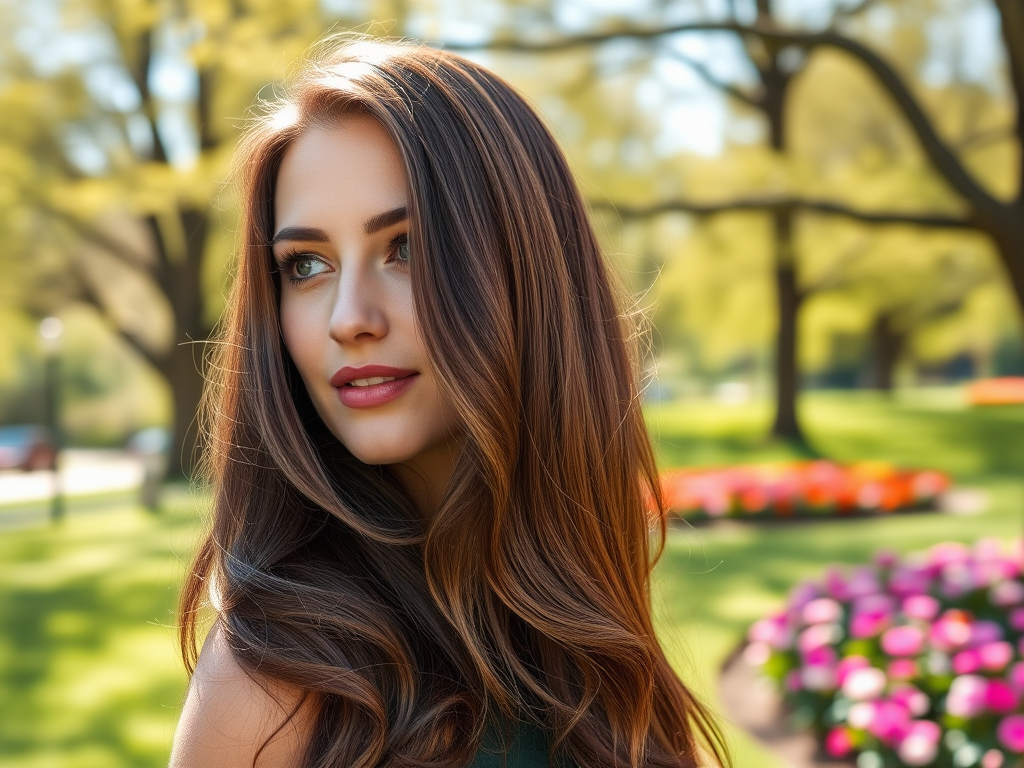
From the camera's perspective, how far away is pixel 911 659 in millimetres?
4426

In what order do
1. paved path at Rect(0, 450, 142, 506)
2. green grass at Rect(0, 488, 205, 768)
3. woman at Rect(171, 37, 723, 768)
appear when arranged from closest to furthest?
woman at Rect(171, 37, 723, 768) < green grass at Rect(0, 488, 205, 768) < paved path at Rect(0, 450, 142, 506)

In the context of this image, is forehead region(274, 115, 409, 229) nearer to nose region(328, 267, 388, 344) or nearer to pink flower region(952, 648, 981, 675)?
nose region(328, 267, 388, 344)

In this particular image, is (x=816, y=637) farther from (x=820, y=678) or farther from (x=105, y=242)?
(x=105, y=242)

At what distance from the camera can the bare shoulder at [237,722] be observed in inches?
54.1

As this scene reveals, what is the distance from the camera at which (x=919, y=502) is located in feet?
34.6

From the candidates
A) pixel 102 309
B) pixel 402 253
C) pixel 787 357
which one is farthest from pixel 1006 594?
pixel 102 309

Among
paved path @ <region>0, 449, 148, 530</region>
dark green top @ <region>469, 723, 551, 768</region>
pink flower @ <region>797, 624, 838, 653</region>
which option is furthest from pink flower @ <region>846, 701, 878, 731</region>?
paved path @ <region>0, 449, 148, 530</region>

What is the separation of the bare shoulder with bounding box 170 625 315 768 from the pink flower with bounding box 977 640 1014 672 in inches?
139

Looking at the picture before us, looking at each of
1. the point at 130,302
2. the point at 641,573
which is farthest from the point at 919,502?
the point at 130,302

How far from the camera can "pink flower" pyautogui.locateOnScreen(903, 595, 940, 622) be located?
4672mm

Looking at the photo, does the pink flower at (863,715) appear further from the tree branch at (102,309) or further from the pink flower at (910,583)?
the tree branch at (102,309)

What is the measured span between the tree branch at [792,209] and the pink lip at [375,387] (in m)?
5.21

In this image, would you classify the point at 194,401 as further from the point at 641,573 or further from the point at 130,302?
the point at 641,573

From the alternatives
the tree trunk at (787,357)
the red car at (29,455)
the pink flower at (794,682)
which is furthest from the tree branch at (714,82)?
the red car at (29,455)
